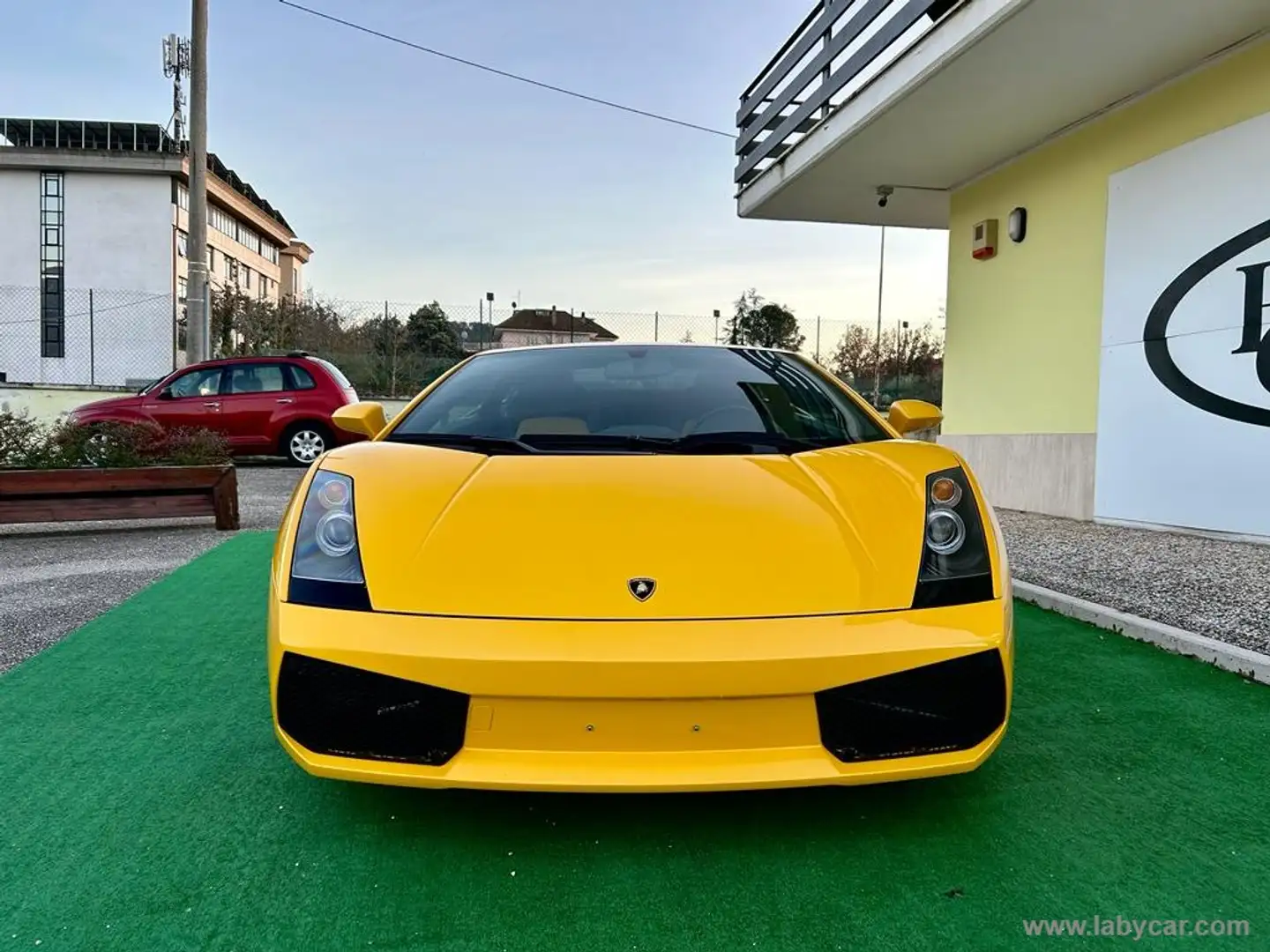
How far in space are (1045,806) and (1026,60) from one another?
5.07m

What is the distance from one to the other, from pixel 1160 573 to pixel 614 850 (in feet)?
12.0

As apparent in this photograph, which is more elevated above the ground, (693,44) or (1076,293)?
(693,44)

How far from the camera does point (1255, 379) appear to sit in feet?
15.5

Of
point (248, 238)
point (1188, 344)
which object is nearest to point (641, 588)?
point (1188, 344)

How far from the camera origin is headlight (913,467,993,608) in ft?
5.29

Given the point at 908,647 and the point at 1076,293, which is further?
the point at 1076,293

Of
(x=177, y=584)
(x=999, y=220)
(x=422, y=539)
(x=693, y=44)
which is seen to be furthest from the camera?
(x=693, y=44)

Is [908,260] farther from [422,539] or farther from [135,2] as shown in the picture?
[422,539]

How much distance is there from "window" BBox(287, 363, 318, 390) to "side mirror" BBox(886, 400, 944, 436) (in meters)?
8.59

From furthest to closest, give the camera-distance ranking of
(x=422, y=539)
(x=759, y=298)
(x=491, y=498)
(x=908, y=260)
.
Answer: (x=759, y=298) < (x=908, y=260) < (x=491, y=498) < (x=422, y=539)

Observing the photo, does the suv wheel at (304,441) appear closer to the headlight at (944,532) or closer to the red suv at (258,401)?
the red suv at (258,401)

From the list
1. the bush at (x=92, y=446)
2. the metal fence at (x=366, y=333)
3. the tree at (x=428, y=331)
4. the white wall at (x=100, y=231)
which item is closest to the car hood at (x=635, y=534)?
the bush at (x=92, y=446)

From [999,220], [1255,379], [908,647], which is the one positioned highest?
[999,220]

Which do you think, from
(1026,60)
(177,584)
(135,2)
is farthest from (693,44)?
(177,584)
